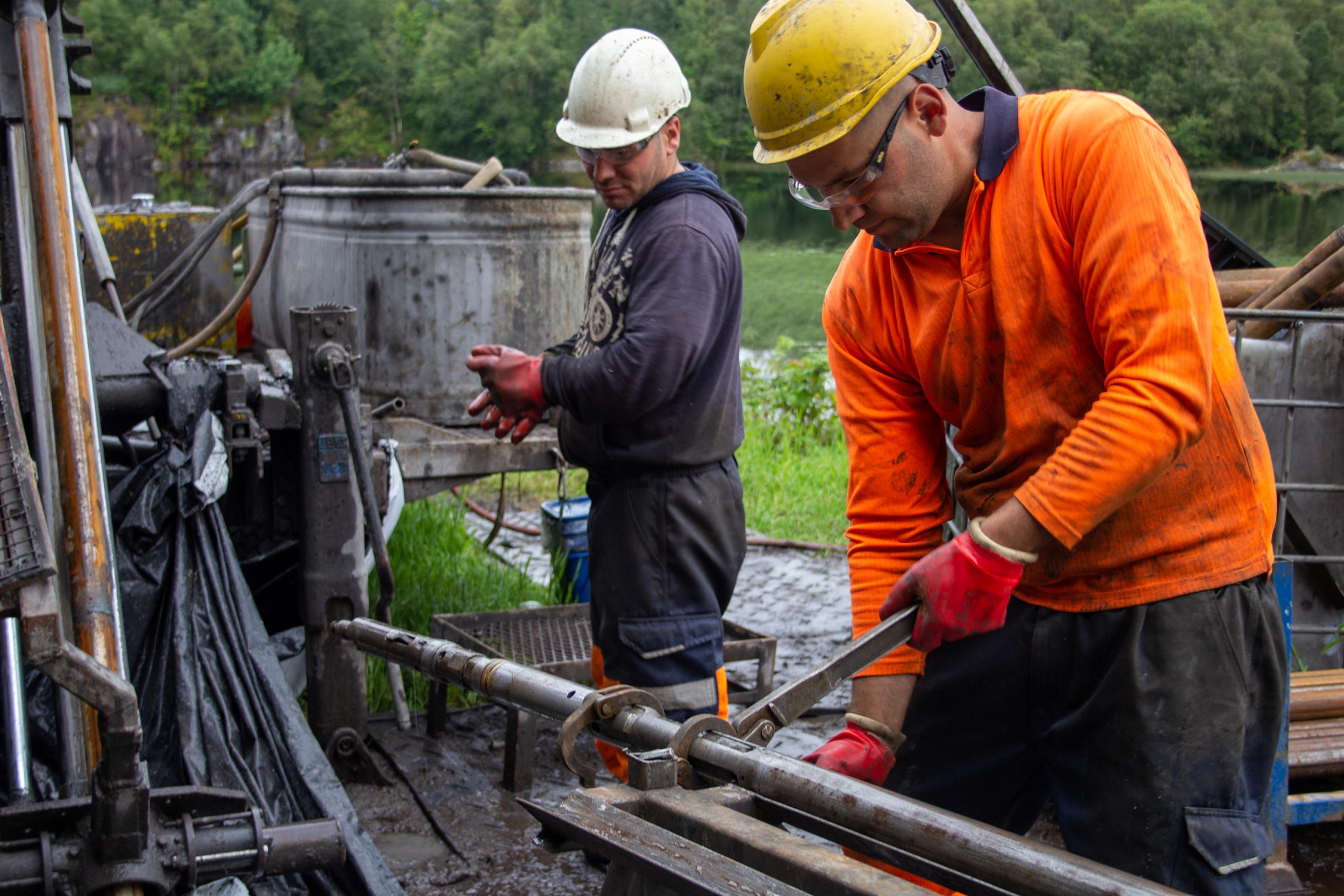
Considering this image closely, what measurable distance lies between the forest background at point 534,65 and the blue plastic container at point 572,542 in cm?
967

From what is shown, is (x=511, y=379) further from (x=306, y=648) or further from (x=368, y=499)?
(x=306, y=648)

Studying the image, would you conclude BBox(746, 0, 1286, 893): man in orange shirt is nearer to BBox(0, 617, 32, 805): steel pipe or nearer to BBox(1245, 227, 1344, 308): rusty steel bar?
BBox(0, 617, 32, 805): steel pipe

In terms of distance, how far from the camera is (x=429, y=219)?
15.9 ft

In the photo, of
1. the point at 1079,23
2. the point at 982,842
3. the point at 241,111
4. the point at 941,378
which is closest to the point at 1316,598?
the point at 941,378

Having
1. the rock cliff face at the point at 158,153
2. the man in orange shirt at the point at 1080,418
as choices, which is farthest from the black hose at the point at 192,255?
the rock cliff face at the point at 158,153

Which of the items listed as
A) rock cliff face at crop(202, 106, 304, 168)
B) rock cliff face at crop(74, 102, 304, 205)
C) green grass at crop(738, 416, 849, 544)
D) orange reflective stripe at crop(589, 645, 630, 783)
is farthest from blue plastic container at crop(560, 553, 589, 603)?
rock cliff face at crop(202, 106, 304, 168)

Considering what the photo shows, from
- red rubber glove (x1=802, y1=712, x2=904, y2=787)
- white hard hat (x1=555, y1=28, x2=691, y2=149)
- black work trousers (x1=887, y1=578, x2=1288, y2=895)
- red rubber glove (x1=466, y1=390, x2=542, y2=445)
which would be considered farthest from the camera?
red rubber glove (x1=466, y1=390, x2=542, y2=445)

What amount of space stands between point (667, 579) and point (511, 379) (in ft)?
2.11

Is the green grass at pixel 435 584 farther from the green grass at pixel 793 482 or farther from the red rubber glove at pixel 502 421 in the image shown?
the green grass at pixel 793 482

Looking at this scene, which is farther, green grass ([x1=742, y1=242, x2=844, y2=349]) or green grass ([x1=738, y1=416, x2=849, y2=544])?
green grass ([x1=742, y1=242, x2=844, y2=349])

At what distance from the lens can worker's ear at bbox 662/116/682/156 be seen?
2.81 meters

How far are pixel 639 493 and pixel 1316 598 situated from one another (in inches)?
97.3

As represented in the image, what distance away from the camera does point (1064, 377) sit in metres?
1.74

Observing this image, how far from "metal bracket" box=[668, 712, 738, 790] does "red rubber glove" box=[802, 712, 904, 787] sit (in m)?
0.51
